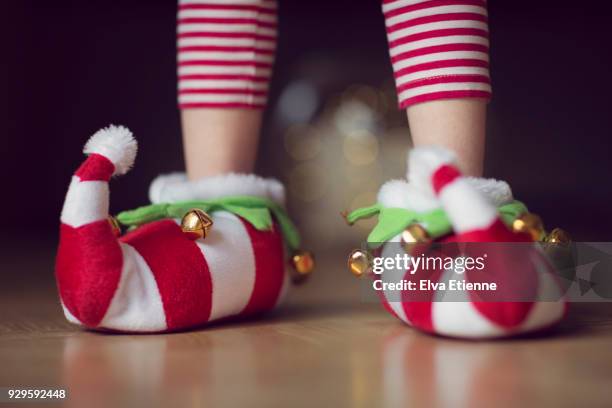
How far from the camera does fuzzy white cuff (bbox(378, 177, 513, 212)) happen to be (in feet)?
1.90

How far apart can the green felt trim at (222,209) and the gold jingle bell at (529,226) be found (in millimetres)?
221

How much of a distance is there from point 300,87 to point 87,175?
58.7 inches

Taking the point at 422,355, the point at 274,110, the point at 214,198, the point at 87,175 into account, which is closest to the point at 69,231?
the point at 87,175

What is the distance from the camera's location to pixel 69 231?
0.59 metres

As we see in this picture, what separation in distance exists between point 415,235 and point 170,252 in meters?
0.19

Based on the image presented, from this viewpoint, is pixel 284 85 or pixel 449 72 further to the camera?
pixel 284 85

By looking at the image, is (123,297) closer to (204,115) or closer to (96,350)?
(96,350)

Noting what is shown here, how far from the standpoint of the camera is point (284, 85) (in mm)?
2049

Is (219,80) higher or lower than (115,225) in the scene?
higher

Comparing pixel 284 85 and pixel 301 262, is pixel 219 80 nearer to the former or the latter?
pixel 301 262

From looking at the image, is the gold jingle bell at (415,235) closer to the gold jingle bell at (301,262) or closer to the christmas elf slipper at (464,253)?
the christmas elf slipper at (464,253)

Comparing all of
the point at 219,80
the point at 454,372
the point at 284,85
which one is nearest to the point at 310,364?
the point at 454,372

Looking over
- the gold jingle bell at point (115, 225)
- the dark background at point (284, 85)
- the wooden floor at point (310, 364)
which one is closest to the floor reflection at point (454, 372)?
the wooden floor at point (310, 364)

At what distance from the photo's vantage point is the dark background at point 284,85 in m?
1.80
